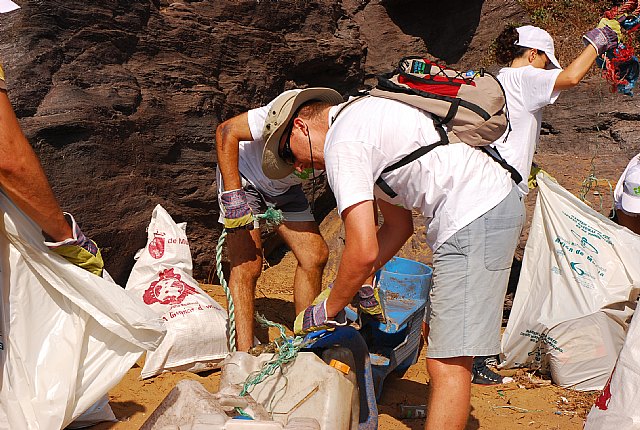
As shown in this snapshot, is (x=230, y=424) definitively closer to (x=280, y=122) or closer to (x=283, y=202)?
(x=280, y=122)

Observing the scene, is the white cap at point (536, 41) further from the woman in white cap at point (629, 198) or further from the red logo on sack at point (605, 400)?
the red logo on sack at point (605, 400)

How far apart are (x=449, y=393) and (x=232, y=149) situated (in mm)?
1769

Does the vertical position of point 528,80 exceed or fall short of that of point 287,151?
it exceeds it

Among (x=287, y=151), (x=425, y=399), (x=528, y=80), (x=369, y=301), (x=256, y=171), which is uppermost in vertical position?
(x=528, y=80)

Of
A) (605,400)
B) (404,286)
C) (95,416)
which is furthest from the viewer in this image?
(404,286)

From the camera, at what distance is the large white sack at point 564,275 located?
3.83 m

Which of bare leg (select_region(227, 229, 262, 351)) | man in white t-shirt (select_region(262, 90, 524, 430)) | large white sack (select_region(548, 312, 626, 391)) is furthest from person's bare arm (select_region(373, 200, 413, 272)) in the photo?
large white sack (select_region(548, 312, 626, 391))

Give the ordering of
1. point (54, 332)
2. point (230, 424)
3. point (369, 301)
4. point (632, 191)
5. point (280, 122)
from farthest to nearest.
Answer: point (632, 191)
point (369, 301)
point (280, 122)
point (54, 332)
point (230, 424)

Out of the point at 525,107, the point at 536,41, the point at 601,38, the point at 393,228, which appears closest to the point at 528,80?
the point at 525,107

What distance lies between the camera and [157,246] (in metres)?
3.91

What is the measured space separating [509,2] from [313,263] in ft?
19.0

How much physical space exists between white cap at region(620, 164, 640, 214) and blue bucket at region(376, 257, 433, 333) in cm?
133

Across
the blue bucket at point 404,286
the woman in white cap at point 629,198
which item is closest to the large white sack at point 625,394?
the blue bucket at point 404,286

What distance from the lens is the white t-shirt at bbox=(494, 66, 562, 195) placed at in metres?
3.59
